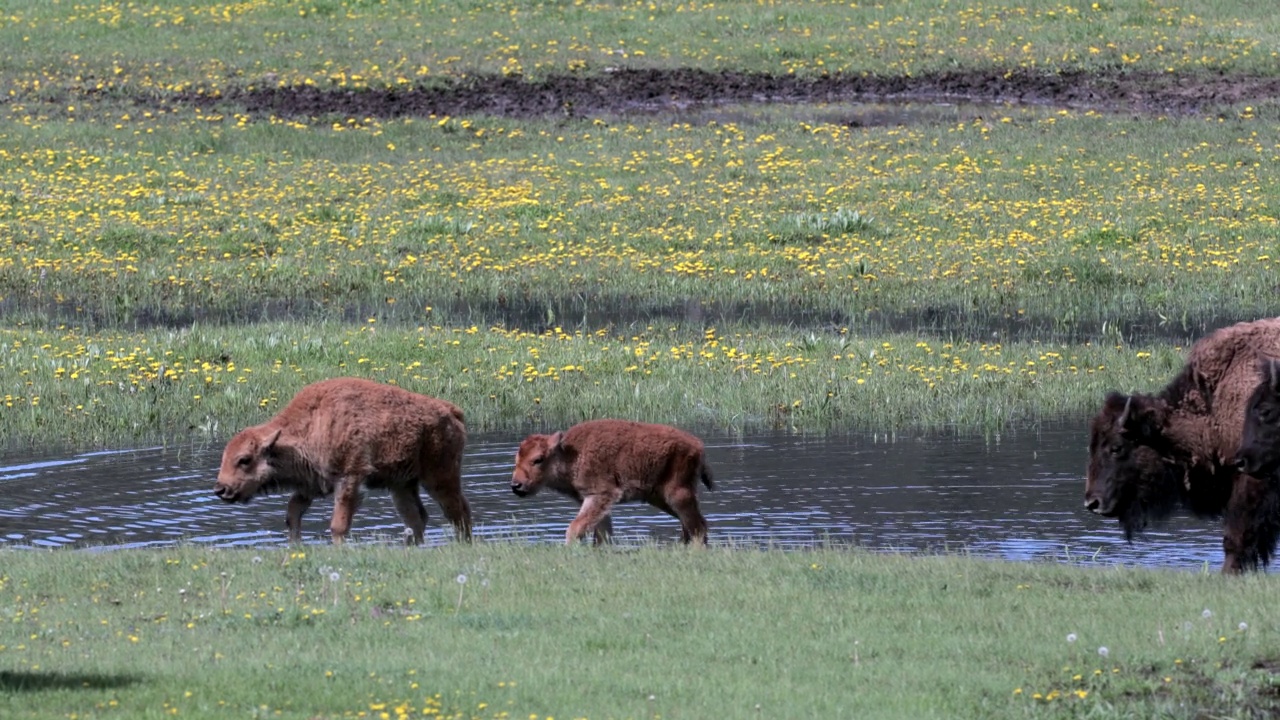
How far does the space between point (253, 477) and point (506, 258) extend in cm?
1483

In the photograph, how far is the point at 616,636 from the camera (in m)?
9.18

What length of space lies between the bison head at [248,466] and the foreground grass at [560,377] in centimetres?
466

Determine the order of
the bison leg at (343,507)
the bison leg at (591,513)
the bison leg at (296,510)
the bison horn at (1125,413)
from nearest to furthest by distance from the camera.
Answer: the bison horn at (1125,413), the bison leg at (343,507), the bison leg at (591,513), the bison leg at (296,510)

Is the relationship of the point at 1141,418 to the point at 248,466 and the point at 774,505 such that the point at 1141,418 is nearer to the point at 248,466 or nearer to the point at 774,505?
the point at 774,505

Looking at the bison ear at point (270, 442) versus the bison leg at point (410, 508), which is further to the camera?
the bison leg at point (410, 508)

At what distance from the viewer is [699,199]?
30.5m

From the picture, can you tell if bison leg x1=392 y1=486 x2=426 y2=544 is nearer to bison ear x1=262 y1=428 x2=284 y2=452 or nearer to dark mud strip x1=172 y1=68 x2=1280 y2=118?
bison ear x1=262 y1=428 x2=284 y2=452

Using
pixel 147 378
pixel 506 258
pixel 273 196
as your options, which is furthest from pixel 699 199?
pixel 147 378

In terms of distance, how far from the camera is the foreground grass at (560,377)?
17891mm

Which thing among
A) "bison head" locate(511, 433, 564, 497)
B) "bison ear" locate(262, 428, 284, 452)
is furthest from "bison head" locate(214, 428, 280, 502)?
"bison head" locate(511, 433, 564, 497)

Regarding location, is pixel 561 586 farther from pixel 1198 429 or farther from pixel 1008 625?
pixel 1198 429

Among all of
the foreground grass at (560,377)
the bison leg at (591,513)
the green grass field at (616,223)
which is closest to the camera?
the bison leg at (591,513)

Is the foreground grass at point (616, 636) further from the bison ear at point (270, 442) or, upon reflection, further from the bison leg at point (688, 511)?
the bison ear at point (270, 442)

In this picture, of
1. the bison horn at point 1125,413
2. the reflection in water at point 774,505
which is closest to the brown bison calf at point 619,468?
the reflection in water at point 774,505
